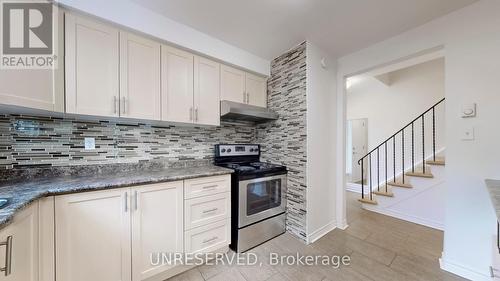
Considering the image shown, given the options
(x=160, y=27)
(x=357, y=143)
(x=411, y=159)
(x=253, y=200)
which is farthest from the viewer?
(x=357, y=143)

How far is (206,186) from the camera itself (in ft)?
5.87

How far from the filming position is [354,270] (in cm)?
170

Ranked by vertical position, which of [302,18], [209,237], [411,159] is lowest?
[209,237]

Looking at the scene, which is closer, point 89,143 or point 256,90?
point 89,143

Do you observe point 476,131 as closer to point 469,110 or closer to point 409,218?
point 469,110

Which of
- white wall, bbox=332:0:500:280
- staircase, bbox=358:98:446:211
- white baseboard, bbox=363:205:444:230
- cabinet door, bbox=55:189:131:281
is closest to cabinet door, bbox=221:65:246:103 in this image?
cabinet door, bbox=55:189:131:281

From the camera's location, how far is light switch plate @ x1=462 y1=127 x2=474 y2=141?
1.56 metres

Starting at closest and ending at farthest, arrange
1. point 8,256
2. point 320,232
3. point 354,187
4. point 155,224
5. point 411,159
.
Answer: point 8,256 → point 155,224 → point 320,232 → point 411,159 → point 354,187

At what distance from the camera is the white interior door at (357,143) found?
177 inches

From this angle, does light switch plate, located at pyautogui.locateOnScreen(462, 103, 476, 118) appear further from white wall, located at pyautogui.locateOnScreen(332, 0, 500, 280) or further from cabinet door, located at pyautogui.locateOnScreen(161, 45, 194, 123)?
cabinet door, located at pyautogui.locateOnScreen(161, 45, 194, 123)

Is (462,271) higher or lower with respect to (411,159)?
lower

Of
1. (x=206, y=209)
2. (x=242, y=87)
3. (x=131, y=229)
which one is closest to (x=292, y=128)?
(x=242, y=87)

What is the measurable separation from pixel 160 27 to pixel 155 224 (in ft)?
5.90

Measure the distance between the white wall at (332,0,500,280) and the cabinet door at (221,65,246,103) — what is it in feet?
6.71
